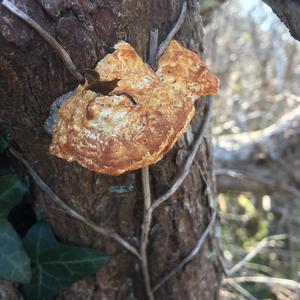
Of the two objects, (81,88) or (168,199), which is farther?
(168,199)

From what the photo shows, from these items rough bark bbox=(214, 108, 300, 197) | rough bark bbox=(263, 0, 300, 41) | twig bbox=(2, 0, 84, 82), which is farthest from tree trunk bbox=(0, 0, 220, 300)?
rough bark bbox=(214, 108, 300, 197)

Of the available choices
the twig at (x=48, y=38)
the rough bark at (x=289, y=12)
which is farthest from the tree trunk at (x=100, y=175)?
the rough bark at (x=289, y=12)

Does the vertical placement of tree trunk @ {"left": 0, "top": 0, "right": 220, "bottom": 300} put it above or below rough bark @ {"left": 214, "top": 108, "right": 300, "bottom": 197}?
above

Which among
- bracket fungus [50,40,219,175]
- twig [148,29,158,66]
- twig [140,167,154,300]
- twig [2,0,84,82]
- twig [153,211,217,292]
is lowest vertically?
twig [153,211,217,292]

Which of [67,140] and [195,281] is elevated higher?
[67,140]

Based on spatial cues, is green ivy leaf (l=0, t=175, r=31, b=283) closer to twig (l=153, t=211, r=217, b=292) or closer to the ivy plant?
the ivy plant

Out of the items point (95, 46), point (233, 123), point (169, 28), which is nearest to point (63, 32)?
point (95, 46)

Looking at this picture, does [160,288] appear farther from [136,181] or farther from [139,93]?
[139,93]
